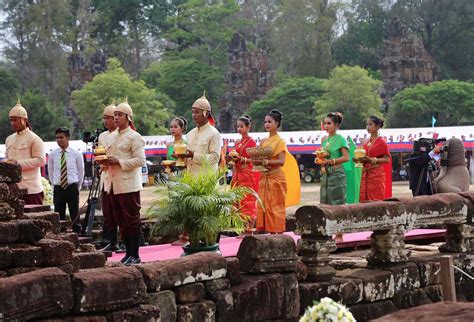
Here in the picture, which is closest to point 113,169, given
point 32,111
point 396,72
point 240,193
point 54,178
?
point 240,193

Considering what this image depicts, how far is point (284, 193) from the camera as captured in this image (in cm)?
905

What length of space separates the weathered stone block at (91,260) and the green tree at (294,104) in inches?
1642

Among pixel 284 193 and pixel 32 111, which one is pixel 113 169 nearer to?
pixel 284 193

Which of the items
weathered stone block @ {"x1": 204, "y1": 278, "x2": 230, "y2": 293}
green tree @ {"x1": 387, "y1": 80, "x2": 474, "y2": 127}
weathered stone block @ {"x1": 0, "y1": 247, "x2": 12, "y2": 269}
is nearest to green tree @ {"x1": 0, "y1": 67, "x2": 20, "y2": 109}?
green tree @ {"x1": 387, "y1": 80, "x2": 474, "y2": 127}

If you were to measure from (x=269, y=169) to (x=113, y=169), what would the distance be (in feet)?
5.98

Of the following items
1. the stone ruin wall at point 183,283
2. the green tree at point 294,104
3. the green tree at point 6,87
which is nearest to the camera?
the stone ruin wall at point 183,283

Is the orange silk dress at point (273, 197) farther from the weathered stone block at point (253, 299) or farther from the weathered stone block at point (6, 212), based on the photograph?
the weathered stone block at point (6, 212)

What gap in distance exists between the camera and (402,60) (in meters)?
52.2

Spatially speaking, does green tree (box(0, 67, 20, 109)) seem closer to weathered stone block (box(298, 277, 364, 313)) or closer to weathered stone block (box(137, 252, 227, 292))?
weathered stone block (box(298, 277, 364, 313))

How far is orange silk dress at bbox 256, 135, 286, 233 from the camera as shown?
29.5 ft

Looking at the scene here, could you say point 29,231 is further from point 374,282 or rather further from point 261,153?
point 261,153

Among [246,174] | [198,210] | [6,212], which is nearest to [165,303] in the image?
[6,212]

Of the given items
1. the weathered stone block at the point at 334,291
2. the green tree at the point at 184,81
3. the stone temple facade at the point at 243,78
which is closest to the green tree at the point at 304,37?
the stone temple facade at the point at 243,78

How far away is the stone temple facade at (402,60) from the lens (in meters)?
51.8
